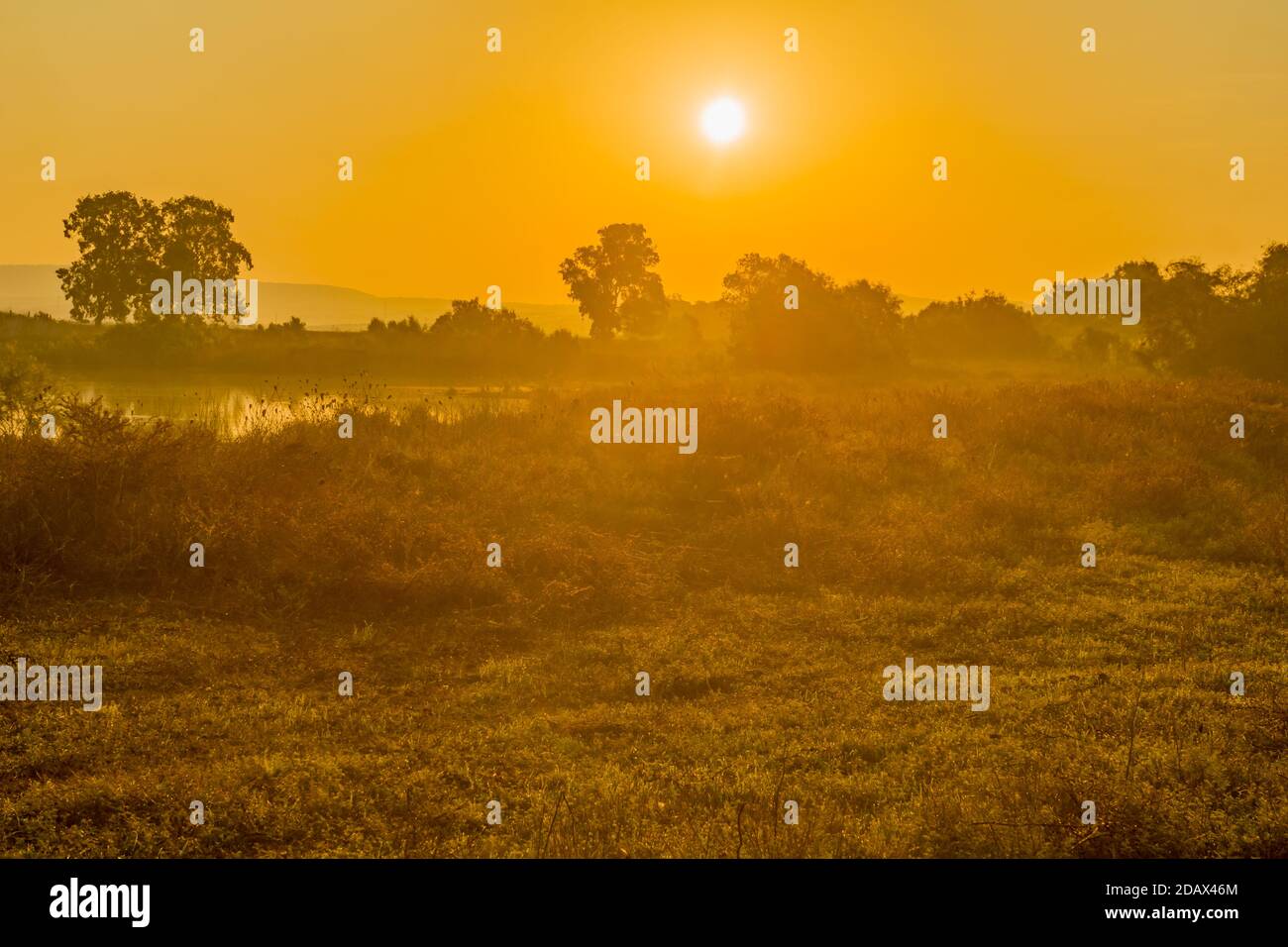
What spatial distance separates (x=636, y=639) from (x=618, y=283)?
159 feet

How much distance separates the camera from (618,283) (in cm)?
5750

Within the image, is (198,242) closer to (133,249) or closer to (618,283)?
(133,249)

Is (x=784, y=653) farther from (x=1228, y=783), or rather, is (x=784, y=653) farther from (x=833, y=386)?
(x=833, y=386)

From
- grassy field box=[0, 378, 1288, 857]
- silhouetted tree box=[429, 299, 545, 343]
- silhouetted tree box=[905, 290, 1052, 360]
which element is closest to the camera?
grassy field box=[0, 378, 1288, 857]

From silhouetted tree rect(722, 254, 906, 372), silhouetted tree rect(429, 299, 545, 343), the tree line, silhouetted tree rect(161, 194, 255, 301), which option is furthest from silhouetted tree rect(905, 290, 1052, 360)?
silhouetted tree rect(161, 194, 255, 301)

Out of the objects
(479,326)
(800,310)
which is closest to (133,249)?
(479,326)

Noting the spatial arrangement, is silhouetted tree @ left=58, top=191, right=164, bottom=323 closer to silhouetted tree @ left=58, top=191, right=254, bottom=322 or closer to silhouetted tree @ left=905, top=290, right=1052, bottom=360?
silhouetted tree @ left=58, top=191, right=254, bottom=322

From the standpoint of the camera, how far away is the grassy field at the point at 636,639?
21.2 ft

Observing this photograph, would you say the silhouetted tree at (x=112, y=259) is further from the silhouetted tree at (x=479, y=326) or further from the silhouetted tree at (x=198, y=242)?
the silhouetted tree at (x=479, y=326)

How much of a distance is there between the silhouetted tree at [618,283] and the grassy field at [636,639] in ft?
125

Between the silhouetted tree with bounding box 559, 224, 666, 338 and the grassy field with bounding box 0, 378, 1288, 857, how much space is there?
38.2m

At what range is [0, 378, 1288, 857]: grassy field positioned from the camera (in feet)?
21.2

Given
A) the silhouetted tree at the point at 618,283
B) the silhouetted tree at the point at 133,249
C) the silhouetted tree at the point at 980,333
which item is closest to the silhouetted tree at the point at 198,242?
the silhouetted tree at the point at 133,249
